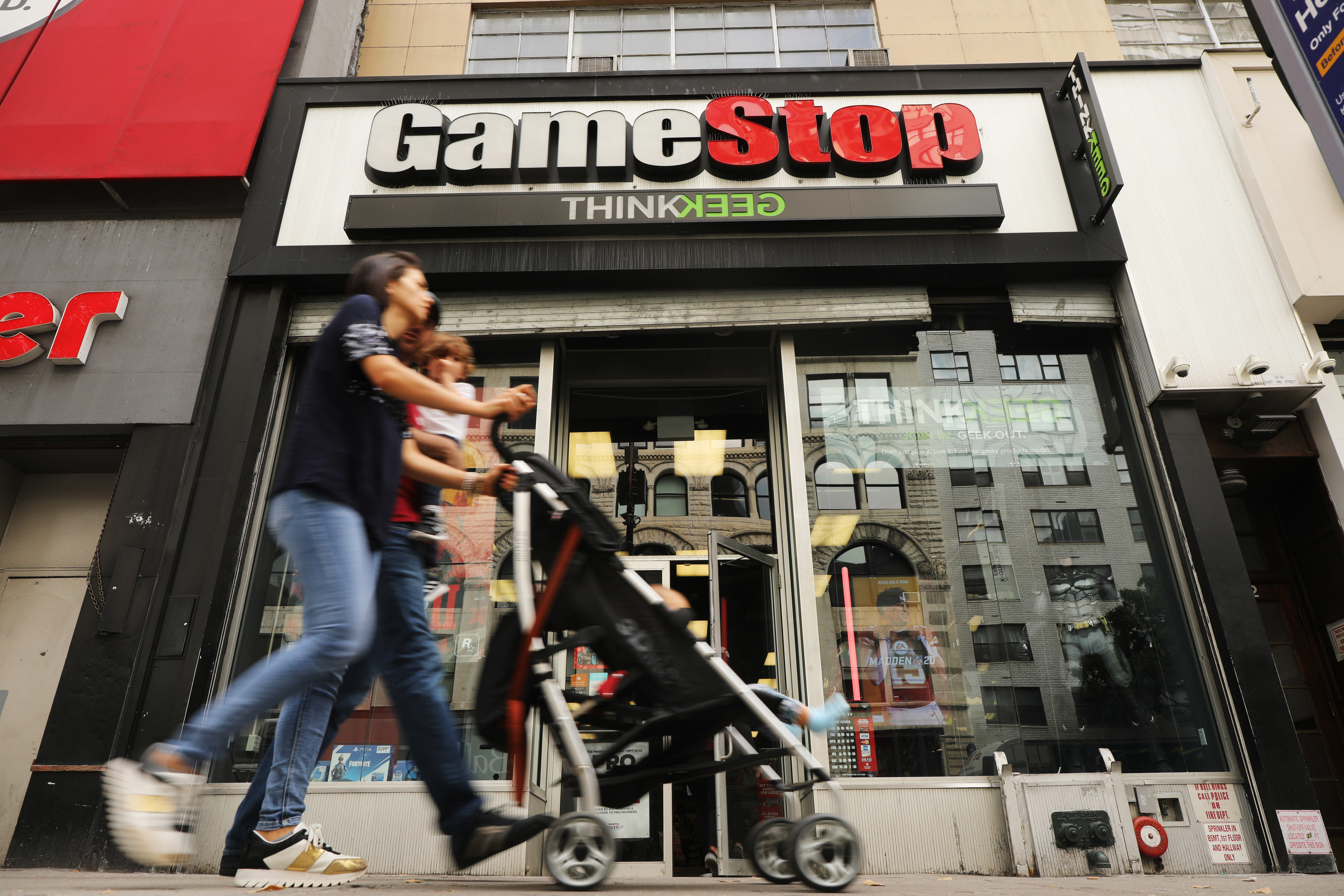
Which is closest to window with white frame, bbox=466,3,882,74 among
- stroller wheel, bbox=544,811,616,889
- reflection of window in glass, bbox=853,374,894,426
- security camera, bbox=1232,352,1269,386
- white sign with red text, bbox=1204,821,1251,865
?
reflection of window in glass, bbox=853,374,894,426

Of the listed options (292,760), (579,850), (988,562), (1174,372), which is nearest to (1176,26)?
(1174,372)

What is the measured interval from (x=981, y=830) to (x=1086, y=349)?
4.36 meters

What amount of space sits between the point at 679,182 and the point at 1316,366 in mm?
5673

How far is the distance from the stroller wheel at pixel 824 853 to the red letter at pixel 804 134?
6.12 m

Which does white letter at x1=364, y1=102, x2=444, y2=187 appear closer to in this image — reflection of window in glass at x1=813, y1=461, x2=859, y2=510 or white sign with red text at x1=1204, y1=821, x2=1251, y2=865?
reflection of window in glass at x1=813, y1=461, x2=859, y2=510

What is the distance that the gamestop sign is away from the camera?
695 centimetres

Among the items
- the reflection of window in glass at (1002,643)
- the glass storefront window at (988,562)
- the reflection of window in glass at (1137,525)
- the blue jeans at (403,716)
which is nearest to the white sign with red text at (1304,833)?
the glass storefront window at (988,562)

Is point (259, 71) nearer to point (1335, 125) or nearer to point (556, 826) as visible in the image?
point (556, 826)

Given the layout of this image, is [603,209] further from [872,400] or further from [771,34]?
[771,34]

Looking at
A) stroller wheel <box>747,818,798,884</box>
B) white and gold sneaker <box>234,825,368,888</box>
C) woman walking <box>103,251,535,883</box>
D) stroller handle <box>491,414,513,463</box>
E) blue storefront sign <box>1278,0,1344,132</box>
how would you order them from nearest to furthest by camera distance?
woman walking <box>103,251,535,883</box>
white and gold sneaker <box>234,825,368,888</box>
stroller handle <box>491,414,513,463</box>
stroller wheel <box>747,818,798,884</box>
blue storefront sign <box>1278,0,1344,132</box>

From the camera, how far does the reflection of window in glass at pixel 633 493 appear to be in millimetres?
7266

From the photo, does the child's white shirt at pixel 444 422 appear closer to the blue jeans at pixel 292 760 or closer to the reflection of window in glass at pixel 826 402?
the blue jeans at pixel 292 760

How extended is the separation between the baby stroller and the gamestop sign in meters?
4.73

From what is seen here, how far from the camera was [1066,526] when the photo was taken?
Answer: 6379 millimetres
